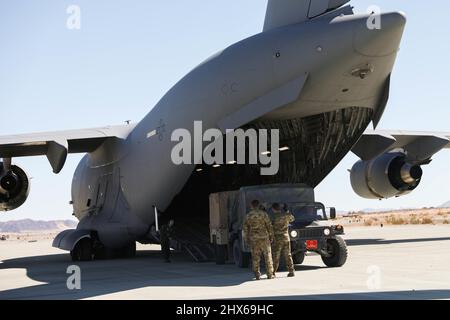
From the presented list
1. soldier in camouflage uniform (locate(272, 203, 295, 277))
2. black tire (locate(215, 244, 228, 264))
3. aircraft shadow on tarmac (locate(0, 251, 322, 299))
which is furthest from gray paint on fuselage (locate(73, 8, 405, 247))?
soldier in camouflage uniform (locate(272, 203, 295, 277))

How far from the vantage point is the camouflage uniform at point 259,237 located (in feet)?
42.0

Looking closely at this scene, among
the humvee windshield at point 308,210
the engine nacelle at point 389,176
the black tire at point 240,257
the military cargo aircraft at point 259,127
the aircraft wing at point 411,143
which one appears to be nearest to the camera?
the military cargo aircraft at point 259,127

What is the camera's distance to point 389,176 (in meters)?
23.6

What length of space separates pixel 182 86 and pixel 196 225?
5015 mm

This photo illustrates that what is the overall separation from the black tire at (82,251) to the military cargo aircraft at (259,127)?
0.03 metres

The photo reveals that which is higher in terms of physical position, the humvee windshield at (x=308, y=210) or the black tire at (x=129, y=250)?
the humvee windshield at (x=308, y=210)

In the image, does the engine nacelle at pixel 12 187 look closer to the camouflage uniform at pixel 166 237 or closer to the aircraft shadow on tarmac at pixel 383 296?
the camouflage uniform at pixel 166 237

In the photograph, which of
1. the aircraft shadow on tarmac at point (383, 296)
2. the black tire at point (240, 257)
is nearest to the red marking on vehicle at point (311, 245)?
the black tire at point (240, 257)

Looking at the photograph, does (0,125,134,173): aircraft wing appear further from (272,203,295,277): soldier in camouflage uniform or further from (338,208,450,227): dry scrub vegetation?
(338,208,450,227): dry scrub vegetation

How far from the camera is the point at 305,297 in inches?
375

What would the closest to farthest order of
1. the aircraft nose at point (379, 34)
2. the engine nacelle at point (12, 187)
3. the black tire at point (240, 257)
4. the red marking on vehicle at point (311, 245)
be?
the aircraft nose at point (379, 34) → the red marking on vehicle at point (311, 245) → the black tire at point (240, 257) → the engine nacelle at point (12, 187)

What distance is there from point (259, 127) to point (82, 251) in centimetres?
873

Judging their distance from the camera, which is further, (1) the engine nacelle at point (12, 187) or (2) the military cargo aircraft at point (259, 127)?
(1) the engine nacelle at point (12, 187)

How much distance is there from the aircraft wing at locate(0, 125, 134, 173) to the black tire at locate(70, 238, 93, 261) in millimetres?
3189
